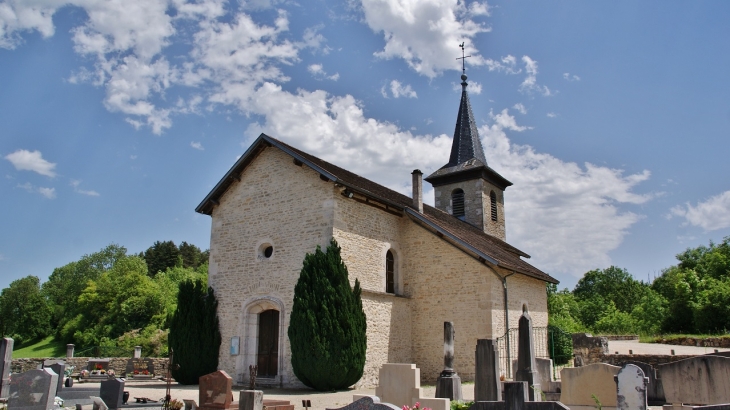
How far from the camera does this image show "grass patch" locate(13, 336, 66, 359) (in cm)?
5682

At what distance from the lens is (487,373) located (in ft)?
34.0

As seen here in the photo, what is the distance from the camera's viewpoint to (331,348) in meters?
15.1

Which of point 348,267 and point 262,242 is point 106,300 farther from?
point 348,267

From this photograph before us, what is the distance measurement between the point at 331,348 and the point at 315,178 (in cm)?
526

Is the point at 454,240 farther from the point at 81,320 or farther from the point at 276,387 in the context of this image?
the point at 81,320

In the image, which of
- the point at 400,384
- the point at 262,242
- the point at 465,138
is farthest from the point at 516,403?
the point at 465,138

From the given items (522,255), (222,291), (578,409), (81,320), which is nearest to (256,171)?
(222,291)

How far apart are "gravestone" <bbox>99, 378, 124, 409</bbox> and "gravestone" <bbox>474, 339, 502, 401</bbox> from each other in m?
6.90

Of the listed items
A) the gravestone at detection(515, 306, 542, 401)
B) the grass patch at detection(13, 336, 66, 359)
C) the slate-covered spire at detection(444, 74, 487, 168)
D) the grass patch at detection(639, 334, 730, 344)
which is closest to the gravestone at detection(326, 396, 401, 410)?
the gravestone at detection(515, 306, 542, 401)

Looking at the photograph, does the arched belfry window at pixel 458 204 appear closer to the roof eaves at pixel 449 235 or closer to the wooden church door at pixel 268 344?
the roof eaves at pixel 449 235

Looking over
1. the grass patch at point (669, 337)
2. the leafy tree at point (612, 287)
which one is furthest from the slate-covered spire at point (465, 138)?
the leafy tree at point (612, 287)

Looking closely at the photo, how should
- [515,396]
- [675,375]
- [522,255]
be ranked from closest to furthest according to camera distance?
[515,396]
[675,375]
[522,255]

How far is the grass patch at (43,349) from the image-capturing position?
5682 cm

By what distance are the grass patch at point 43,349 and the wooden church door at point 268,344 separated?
47.2 metres
